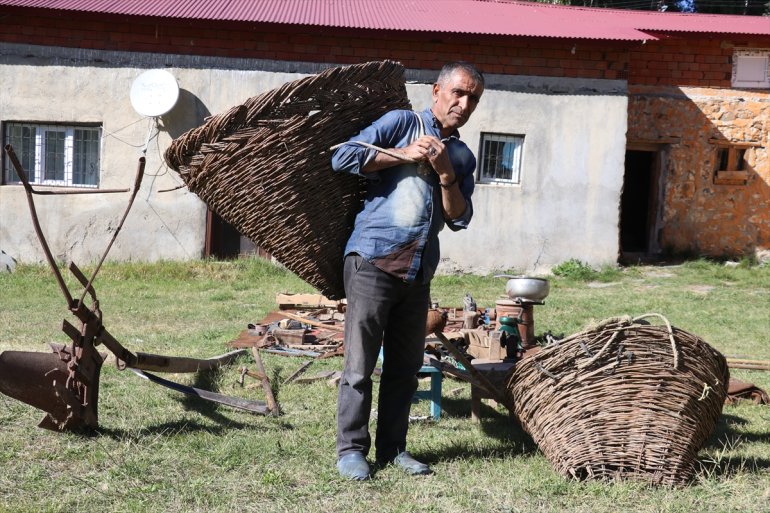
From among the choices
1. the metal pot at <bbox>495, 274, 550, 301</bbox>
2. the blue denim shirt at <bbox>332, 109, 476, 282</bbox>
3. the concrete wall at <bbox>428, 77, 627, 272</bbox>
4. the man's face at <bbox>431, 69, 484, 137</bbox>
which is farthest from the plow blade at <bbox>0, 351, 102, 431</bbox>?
the concrete wall at <bbox>428, 77, 627, 272</bbox>

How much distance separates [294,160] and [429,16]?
32.4 feet

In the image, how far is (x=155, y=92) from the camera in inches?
445

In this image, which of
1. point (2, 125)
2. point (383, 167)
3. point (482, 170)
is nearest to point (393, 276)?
point (383, 167)

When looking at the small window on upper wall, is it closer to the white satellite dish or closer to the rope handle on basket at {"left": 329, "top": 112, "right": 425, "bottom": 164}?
the white satellite dish

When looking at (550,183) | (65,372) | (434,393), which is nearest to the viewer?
(65,372)

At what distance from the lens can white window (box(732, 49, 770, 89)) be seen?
1396 centimetres

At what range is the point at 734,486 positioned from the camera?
352cm

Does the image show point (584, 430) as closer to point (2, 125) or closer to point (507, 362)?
point (507, 362)

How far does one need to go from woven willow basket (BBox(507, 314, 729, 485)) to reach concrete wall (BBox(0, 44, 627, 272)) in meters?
8.74

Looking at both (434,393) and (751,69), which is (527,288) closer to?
(434,393)

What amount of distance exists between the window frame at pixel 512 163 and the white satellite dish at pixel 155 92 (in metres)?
4.48

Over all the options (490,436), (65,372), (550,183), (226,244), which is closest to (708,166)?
(550,183)

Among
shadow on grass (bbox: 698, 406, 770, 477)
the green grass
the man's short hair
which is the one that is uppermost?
the man's short hair

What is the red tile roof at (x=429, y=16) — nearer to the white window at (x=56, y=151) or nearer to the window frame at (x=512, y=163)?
the window frame at (x=512, y=163)
